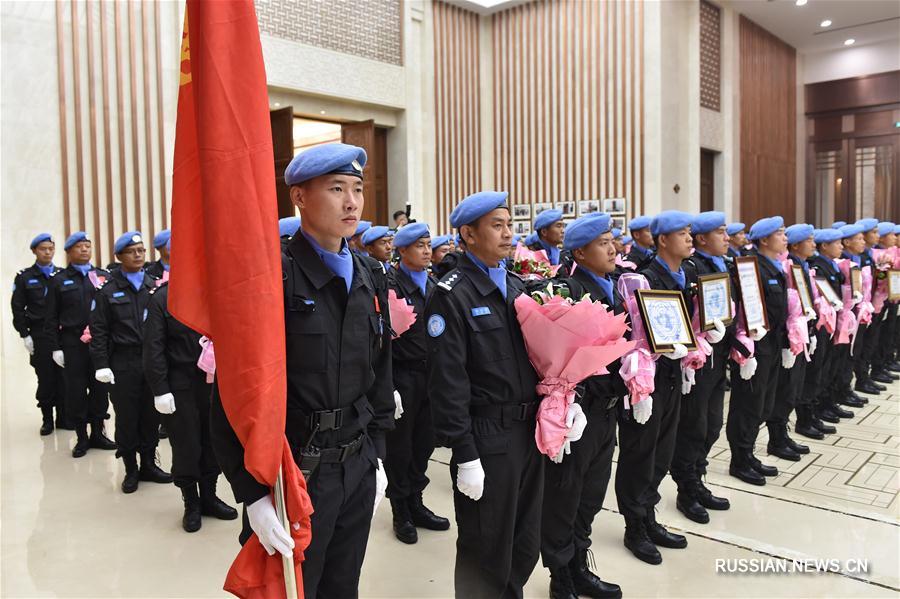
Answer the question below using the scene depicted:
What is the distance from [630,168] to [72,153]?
28.7 ft

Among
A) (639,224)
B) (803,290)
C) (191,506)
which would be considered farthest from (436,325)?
(639,224)

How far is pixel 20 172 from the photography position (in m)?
7.57

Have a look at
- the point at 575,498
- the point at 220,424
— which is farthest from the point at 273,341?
the point at 575,498

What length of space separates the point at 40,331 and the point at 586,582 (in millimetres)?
5791

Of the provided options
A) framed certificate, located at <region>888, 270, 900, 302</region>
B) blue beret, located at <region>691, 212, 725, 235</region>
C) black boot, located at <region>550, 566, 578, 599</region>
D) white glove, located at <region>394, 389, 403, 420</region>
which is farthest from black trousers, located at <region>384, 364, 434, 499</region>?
framed certificate, located at <region>888, 270, 900, 302</region>

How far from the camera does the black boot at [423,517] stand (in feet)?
12.2

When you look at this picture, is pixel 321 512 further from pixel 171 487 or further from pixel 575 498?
pixel 171 487

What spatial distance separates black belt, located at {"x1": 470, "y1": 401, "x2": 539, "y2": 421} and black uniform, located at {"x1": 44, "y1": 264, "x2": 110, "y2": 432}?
436 centimetres

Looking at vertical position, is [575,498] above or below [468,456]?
below

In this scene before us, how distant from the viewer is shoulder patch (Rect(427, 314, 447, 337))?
2.36 meters

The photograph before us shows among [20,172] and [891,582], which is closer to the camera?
[891,582]

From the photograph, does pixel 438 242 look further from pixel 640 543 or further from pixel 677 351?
pixel 640 543

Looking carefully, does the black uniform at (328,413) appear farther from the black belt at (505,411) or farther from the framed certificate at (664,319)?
the framed certificate at (664,319)

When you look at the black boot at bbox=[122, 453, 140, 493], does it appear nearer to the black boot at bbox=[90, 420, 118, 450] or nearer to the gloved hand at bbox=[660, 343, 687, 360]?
the black boot at bbox=[90, 420, 118, 450]
